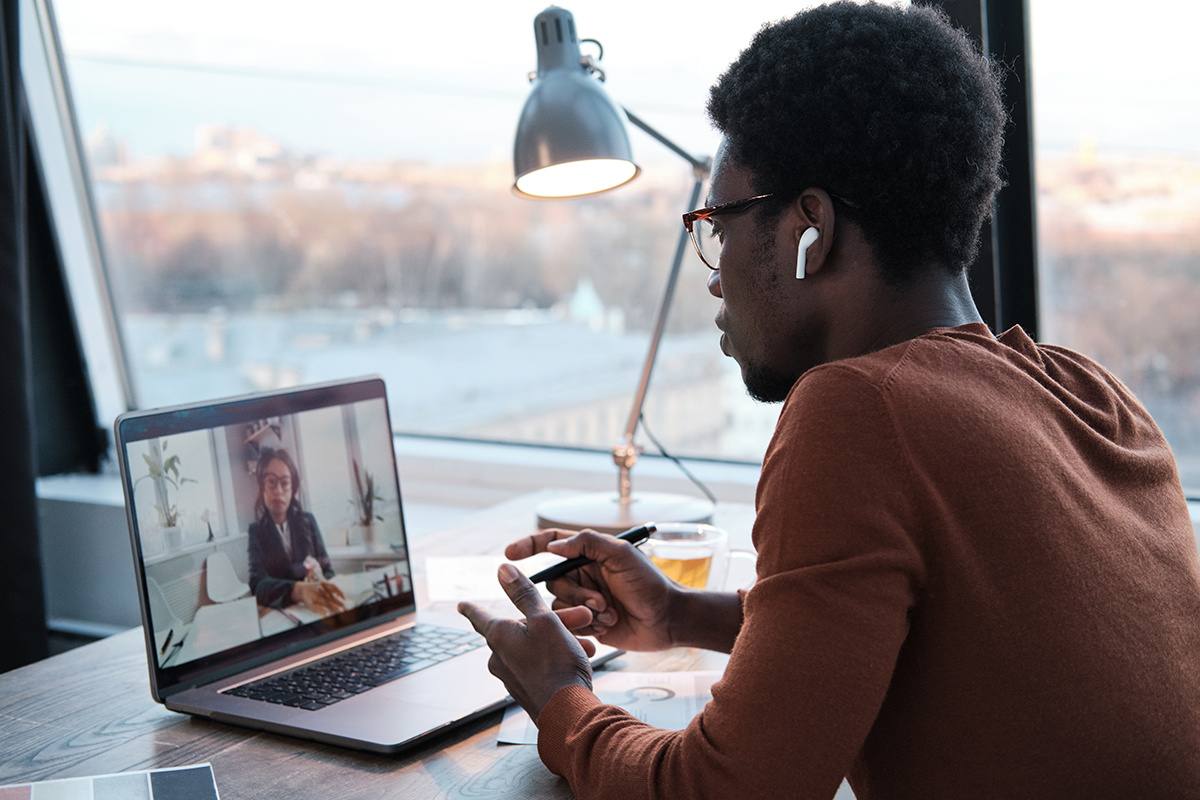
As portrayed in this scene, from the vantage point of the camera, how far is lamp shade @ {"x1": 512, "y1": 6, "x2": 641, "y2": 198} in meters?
1.41

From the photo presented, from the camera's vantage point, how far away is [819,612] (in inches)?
25.4

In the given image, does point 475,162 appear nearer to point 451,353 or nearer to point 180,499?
point 451,353

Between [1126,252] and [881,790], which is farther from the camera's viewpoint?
[1126,252]

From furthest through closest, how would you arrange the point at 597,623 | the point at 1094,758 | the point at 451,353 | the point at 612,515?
the point at 451,353 → the point at 612,515 → the point at 597,623 → the point at 1094,758

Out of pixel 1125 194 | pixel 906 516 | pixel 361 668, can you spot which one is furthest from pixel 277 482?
pixel 1125 194

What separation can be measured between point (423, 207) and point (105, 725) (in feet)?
5.51

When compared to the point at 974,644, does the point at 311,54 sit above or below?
above

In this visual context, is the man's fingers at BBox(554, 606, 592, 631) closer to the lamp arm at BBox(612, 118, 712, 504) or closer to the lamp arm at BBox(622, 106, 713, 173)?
the lamp arm at BBox(612, 118, 712, 504)

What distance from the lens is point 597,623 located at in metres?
1.09

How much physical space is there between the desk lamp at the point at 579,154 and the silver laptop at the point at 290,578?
15.6 inches

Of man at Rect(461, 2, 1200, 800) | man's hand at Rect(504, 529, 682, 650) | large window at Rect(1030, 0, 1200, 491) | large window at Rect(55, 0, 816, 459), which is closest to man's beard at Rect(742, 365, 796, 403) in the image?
man at Rect(461, 2, 1200, 800)

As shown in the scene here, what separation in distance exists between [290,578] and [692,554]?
45cm

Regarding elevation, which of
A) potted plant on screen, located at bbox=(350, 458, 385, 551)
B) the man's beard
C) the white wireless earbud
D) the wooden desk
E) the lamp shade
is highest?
the lamp shade

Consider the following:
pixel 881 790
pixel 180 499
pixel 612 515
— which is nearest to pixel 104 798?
pixel 180 499
